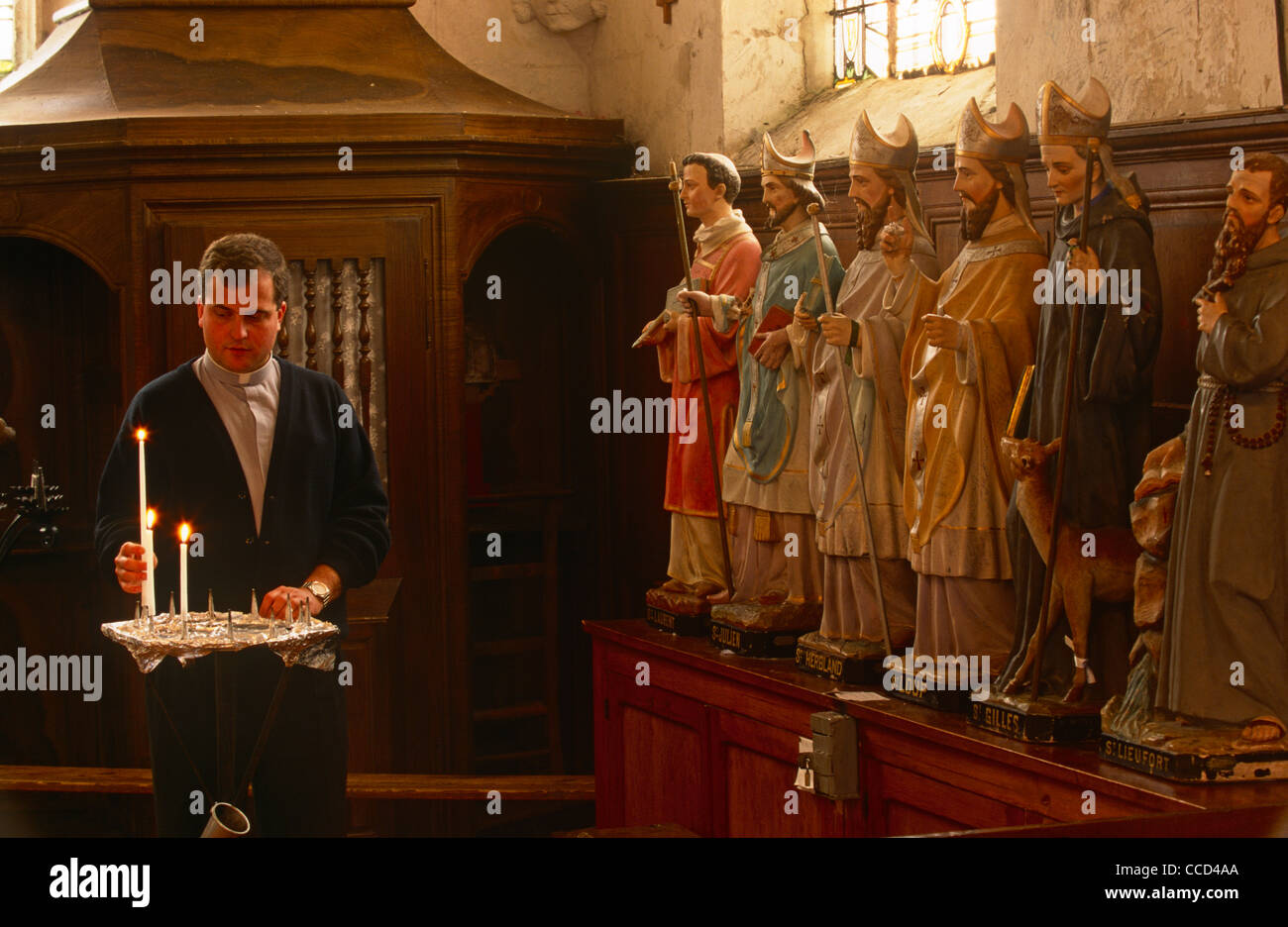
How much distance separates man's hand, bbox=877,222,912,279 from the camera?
195 inches

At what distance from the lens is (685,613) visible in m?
6.02

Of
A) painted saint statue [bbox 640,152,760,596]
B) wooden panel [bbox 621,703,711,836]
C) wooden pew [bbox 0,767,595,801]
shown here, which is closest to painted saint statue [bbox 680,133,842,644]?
painted saint statue [bbox 640,152,760,596]

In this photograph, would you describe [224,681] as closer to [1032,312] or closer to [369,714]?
[1032,312]

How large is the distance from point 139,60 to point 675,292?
2.86 m

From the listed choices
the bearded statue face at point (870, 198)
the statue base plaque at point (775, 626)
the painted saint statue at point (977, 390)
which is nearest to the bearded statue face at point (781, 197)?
the bearded statue face at point (870, 198)

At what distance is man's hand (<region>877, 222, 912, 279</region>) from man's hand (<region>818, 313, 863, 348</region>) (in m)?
0.19

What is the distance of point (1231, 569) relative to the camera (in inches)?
147

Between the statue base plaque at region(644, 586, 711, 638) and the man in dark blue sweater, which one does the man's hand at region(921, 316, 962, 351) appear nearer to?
the man in dark blue sweater

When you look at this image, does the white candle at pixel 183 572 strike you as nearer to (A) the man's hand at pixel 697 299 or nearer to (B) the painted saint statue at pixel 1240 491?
(B) the painted saint statue at pixel 1240 491

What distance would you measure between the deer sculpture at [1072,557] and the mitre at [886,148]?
1099 millimetres

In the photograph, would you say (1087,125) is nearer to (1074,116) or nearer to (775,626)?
(1074,116)

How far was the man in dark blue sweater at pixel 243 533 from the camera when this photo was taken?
3.58 meters

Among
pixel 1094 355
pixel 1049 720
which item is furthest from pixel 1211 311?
pixel 1049 720
